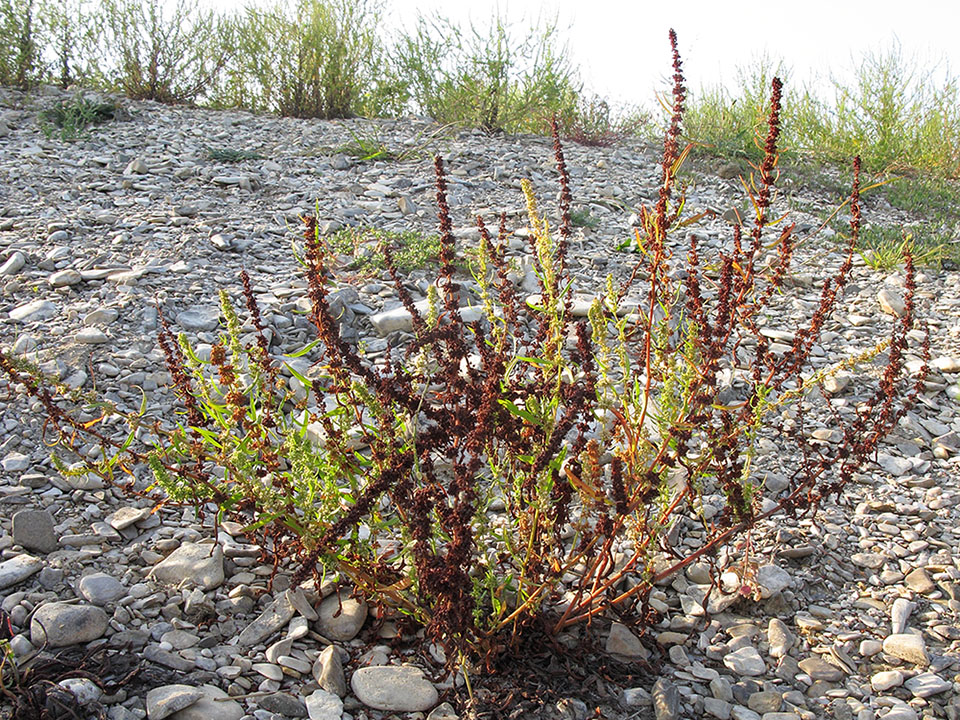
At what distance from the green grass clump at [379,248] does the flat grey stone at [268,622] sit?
271 centimetres

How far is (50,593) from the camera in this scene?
2.37 m

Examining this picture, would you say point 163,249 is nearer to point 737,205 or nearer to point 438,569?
point 438,569

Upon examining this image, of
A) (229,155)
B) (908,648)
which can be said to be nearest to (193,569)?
(908,648)

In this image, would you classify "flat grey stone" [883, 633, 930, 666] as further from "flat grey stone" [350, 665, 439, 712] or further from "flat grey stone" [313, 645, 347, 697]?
"flat grey stone" [313, 645, 347, 697]

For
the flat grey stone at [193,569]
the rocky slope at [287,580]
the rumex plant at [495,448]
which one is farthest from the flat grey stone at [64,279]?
the flat grey stone at [193,569]

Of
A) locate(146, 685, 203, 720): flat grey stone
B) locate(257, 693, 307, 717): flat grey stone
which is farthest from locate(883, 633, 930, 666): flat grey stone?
locate(146, 685, 203, 720): flat grey stone

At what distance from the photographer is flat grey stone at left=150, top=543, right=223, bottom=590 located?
2500 millimetres

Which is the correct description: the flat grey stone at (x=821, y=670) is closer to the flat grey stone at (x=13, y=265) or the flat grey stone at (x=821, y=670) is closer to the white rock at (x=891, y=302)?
the white rock at (x=891, y=302)

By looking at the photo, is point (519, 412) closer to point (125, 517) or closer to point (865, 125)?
point (125, 517)

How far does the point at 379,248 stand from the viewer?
508 centimetres

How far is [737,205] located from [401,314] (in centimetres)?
406

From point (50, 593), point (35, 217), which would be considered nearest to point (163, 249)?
point (35, 217)

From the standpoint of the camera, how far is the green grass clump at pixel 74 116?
7.34 m

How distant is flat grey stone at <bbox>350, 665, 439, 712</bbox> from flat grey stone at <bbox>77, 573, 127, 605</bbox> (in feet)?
2.64
